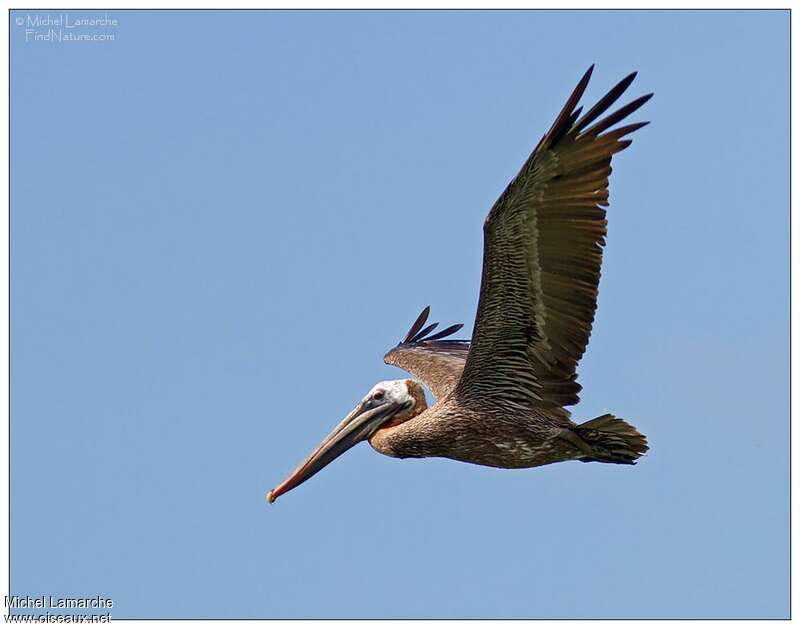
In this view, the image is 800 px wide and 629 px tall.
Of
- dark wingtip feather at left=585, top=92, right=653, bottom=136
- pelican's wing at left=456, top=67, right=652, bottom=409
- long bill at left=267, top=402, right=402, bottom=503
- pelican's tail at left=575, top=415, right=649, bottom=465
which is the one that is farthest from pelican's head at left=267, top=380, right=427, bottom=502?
dark wingtip feather at left=585, top=92, right=653, bottom=136

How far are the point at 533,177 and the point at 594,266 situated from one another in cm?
92

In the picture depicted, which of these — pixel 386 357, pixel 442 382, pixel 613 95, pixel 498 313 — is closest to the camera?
pixel 613 95

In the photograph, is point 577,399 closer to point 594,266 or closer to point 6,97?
point 594,266

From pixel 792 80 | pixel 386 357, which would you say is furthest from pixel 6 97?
pixel 792 80

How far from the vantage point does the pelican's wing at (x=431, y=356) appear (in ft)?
49.4

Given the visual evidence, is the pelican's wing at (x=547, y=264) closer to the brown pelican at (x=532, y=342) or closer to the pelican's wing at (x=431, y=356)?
the brown pelican at (x=532, y=342)

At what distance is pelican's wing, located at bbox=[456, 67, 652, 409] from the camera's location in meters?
11.8

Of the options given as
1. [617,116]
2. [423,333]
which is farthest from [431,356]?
[617,116]

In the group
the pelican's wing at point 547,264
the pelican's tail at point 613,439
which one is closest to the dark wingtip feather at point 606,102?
the pelican's wing at point 547,264

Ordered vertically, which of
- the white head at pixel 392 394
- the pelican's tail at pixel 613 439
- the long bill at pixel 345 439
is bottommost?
the pelican's tail at pixel 613 439

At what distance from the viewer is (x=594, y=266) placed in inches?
482

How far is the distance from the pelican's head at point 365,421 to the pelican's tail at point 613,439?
1.89m

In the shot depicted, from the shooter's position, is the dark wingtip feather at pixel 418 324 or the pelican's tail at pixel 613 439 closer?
the pelican's tail at pixel 613 439
